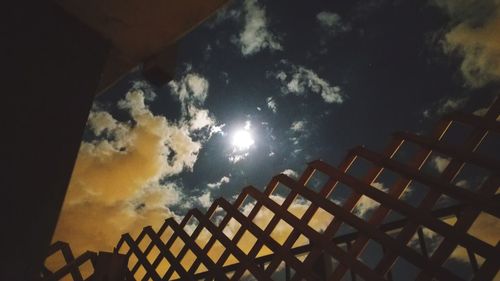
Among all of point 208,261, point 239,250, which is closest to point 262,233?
point 239,250

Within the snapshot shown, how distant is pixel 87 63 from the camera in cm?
168

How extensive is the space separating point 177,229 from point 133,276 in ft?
2.23

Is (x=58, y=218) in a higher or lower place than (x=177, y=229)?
lower

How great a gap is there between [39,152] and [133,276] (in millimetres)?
2910

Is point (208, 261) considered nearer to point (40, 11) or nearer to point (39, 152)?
point (39, 152)

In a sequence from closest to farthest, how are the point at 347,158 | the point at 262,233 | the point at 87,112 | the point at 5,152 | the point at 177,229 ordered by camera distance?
the point at 5,152 → the point at 87,112 → the point at 347,158 → the point at 262,233 → the point at 177,229

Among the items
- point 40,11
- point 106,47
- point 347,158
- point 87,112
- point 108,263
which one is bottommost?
point 108,263

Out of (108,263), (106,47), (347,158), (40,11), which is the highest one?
(347,158)

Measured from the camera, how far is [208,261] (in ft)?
10.6

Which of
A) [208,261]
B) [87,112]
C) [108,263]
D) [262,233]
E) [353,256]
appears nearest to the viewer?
[87,112]

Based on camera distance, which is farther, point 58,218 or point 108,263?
point 108,263

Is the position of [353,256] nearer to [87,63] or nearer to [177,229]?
[87,63]

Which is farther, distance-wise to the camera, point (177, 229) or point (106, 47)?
point (177, 229)

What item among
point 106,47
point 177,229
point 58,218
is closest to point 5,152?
point 58,218
